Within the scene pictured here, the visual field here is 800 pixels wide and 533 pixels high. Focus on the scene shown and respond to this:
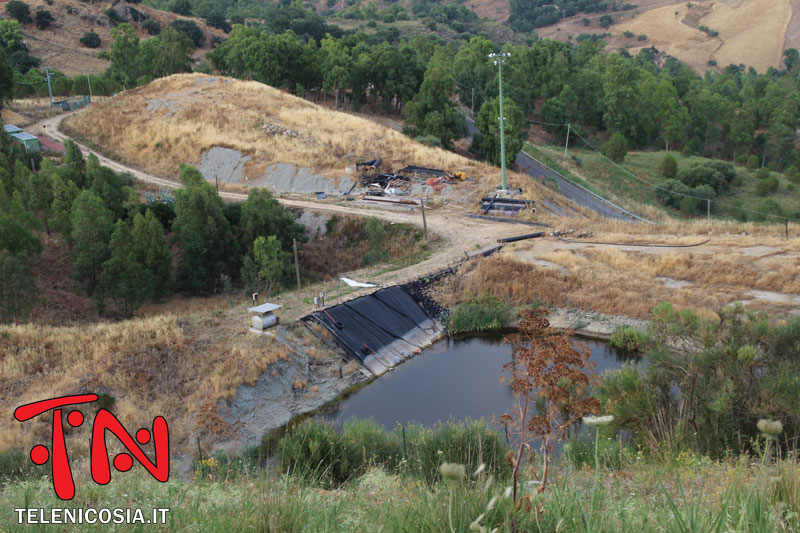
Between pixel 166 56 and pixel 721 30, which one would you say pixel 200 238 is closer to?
pixel 166 56

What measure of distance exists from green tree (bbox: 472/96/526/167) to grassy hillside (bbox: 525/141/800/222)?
8.47m

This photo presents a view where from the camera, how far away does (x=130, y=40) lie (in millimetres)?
69375

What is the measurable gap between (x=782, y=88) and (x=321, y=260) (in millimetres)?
84840


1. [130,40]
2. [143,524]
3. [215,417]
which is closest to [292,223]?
[215,417]

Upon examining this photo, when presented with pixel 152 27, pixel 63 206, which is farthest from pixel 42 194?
pixel 152 27

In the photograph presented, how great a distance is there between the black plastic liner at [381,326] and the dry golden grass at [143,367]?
2.52m

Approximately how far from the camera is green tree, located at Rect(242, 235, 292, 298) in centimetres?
2673

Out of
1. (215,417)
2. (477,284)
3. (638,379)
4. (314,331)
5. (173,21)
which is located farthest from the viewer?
(173,21)

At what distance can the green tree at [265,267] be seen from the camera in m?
26.7

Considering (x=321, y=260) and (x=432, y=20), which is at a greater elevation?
(x=432, y=20)

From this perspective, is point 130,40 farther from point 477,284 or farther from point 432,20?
point 432,20

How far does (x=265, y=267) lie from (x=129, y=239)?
5.51 meters

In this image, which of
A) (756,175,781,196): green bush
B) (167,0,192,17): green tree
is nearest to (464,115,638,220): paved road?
(756,175,781,196): green bush

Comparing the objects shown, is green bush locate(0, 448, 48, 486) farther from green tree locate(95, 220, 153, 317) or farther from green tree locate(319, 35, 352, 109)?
green tree locate(319, 35, 352, 109)
